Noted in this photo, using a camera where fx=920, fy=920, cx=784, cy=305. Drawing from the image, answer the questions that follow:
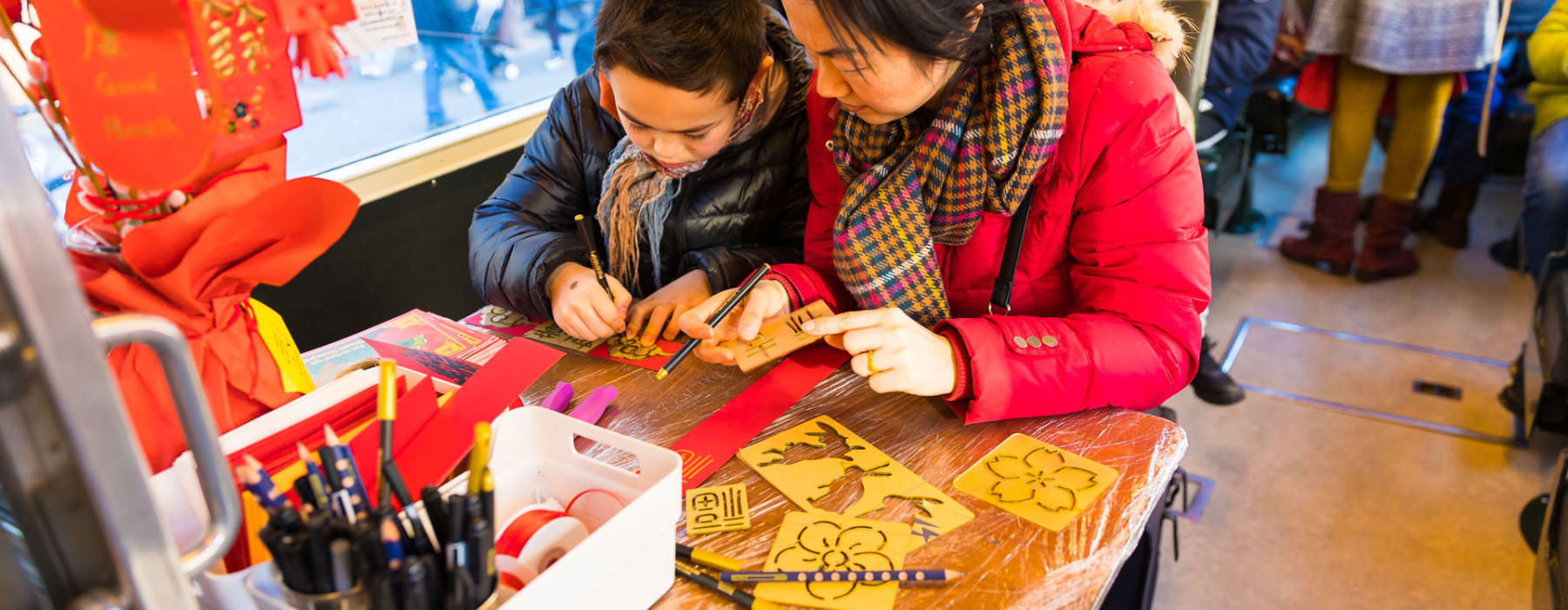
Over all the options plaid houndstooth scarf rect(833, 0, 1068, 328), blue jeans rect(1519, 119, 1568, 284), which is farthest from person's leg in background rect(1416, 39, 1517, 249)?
plaid houndstooth scarf rect(833, 0, 1068, 328)

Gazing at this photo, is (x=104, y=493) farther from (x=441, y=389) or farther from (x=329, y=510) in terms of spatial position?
(x=441, y=389)

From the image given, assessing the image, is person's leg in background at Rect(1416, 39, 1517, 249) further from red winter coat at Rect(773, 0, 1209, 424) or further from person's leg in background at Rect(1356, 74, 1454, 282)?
red winter coat at Rect(773, 0, 1209, 424)

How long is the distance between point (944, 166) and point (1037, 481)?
0.40 meters

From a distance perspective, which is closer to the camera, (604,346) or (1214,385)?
(604,346)

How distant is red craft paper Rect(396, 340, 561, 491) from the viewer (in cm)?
79

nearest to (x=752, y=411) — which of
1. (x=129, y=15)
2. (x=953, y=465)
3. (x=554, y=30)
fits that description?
(x=953, y=465)

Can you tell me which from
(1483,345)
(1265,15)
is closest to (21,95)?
(1265,15)

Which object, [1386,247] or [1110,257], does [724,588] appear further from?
[1386,247]

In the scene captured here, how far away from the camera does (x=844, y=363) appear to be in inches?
46.5

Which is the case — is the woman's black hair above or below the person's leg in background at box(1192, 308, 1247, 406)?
above

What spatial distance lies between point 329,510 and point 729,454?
480 millimetres

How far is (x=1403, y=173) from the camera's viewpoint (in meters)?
3.18

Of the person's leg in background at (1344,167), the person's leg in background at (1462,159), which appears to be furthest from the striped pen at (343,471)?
the person's leg in background at (1462,159)

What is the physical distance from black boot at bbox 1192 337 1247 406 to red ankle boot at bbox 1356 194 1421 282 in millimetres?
1092
